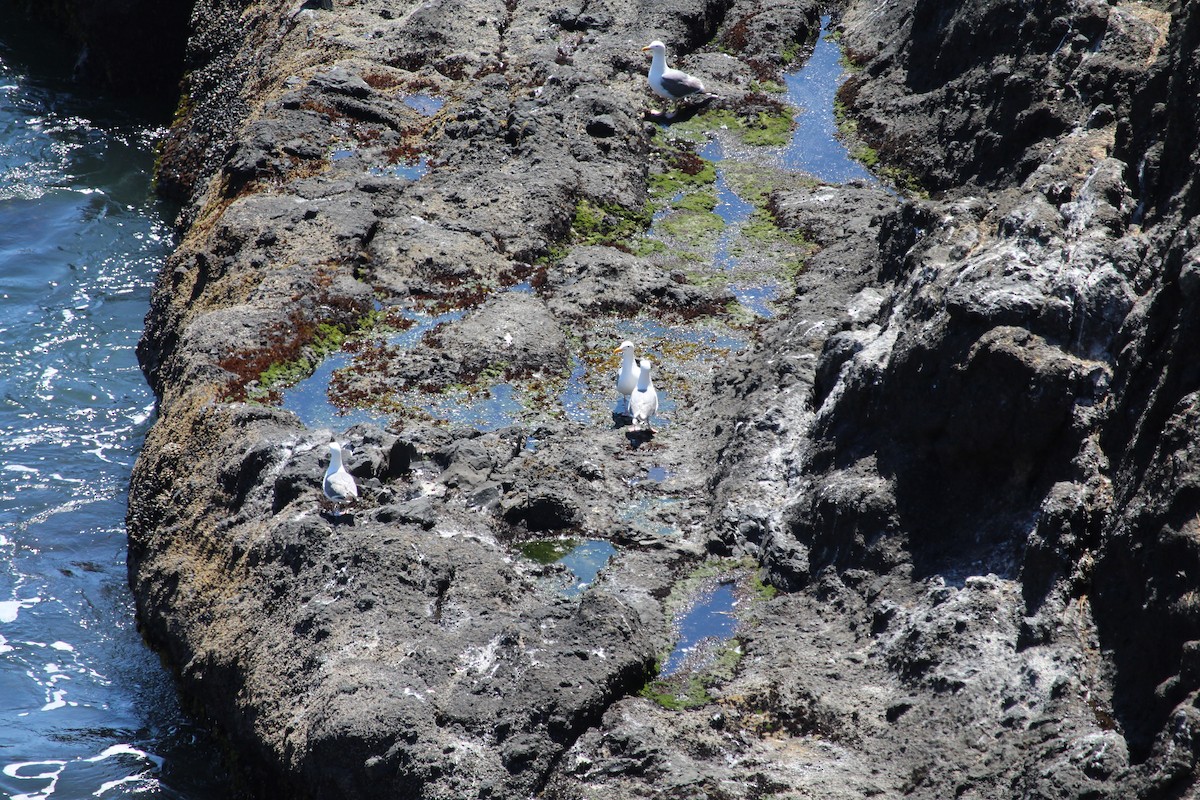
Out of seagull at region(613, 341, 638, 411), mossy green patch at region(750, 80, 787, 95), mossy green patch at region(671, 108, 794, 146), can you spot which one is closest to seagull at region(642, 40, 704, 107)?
mossy green patch at region(671, 108, 794, 146)

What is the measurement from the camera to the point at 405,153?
80.6 feet

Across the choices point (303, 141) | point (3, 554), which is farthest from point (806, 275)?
point (3, 554)

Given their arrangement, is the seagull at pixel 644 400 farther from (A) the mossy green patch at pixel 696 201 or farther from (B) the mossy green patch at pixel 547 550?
(A) the mossy green patch at pixel 696 201

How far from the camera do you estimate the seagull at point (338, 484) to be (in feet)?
46.5

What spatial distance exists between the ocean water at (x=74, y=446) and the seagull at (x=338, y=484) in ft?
12.9

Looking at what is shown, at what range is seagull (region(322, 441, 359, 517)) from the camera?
14172 millimetres

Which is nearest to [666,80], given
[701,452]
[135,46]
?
[701,452]

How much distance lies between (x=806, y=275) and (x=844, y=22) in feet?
47.9

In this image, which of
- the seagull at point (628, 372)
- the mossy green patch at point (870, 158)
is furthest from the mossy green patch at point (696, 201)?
the seagull at point (628, 372)

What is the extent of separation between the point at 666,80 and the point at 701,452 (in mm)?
13277

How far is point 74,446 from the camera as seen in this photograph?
2131cm

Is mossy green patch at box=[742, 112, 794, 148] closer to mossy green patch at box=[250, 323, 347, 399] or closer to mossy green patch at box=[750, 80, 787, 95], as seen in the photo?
mossy green patch at box=[750, 80, 787, 95]

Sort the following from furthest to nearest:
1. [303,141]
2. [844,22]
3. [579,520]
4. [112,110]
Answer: [112,110] < [844,22] < [303,141] < [579,520]

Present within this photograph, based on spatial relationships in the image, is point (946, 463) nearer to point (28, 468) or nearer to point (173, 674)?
point (173, 674)
